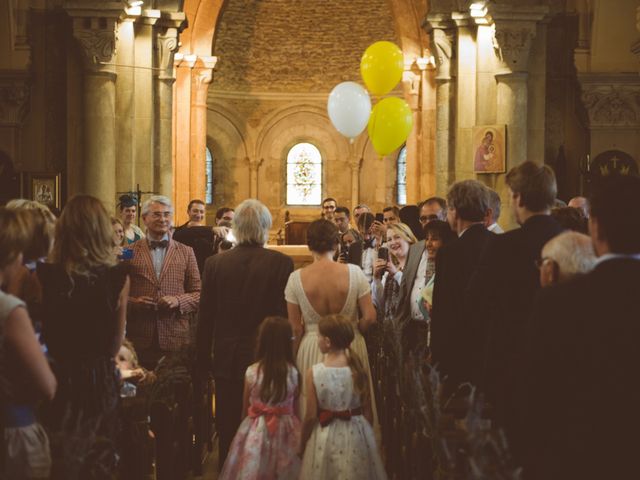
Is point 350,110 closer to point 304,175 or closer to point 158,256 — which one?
point 158,256

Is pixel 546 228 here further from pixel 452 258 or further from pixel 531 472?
pixel 531 472

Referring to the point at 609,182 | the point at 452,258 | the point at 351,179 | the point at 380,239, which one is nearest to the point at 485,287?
the point at 452,258

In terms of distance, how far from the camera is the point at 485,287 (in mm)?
4488

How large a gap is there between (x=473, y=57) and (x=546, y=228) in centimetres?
1091

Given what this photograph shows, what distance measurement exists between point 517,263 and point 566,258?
90cm

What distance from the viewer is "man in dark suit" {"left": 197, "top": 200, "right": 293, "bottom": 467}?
5.93 m

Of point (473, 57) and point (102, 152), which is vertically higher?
point (473, 57)

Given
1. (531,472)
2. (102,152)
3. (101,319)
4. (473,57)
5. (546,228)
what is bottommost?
(531,472)

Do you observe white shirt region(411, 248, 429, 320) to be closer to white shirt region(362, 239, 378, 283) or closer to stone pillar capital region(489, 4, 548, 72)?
white shirt region(362, 239, 378, 283)

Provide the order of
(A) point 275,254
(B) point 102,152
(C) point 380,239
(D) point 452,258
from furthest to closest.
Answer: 1. (B) point 102,152
2. (C) point 380,239
3. (A) point 275,254
4. (D) point 452,258

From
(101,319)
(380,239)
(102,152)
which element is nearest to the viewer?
(101,319)

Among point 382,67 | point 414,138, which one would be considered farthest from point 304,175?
point 382,67

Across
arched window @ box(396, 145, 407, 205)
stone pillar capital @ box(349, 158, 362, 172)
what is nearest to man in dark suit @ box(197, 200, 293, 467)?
arched window @ box(396, 145, 407, 205)

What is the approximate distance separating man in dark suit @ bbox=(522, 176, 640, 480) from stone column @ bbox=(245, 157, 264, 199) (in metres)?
25.8
